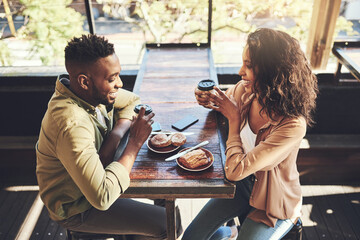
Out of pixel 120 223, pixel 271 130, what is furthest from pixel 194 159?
pixel 120 223

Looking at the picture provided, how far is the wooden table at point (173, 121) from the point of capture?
4.42 ft

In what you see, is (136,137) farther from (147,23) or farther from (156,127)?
(147,23)

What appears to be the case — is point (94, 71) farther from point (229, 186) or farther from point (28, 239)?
point (28, 239)

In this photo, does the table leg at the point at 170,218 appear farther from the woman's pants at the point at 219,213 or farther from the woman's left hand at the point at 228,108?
the woman's left hand at the point at 228,108

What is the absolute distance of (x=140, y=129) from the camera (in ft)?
4.79

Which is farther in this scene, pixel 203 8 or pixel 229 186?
pixel 203 8

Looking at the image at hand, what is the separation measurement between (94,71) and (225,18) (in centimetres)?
186

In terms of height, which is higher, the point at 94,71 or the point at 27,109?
the point at 94,71

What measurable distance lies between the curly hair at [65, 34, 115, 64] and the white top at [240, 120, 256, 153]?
2.86 feet

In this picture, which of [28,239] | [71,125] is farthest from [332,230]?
[28,239]

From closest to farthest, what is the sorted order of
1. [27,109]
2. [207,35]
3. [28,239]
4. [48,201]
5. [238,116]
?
[48,201] < [238,116] < [28,239] < [207,35] < [27,109]

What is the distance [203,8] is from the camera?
293cm

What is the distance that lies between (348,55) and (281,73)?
4.39 feet

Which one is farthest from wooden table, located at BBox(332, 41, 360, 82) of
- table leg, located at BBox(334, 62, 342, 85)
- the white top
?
the white top
